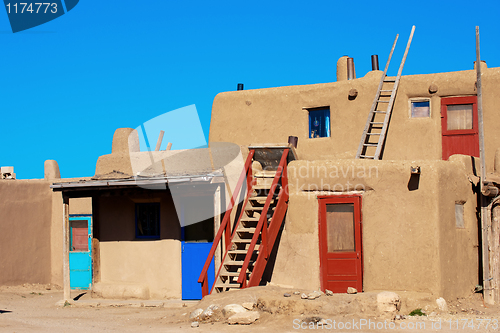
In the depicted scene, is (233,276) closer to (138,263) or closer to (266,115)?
(138,263)

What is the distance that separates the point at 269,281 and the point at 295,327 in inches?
95.9

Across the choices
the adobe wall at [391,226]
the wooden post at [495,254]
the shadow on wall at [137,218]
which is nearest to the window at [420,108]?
the adobe wall at [391,226]

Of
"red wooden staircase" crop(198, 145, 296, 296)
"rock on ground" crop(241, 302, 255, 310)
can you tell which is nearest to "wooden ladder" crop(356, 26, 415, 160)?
"red wooden staircase" crop(198, 145, 296, 296)

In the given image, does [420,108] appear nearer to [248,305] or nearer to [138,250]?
[248,305]

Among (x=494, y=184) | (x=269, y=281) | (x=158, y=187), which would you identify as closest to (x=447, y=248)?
(x=494, y=184)

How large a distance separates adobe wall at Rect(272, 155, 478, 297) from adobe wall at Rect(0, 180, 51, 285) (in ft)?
31.0

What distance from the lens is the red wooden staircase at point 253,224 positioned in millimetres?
10680

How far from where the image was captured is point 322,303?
973 cm

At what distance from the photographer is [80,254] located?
16500mm

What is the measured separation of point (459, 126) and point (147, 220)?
8172mm

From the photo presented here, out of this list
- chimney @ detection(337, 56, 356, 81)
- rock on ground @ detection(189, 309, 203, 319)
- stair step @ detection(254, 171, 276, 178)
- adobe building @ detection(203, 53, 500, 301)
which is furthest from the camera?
chimney @ detection(337, 56, 356, 81)

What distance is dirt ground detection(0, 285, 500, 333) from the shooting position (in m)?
9.31

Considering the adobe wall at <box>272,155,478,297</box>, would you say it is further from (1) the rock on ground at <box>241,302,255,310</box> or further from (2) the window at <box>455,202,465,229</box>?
(1) the rock on ground at <box>241,302,255,310</box>

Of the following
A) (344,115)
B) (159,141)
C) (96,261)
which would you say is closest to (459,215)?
(344,115)
